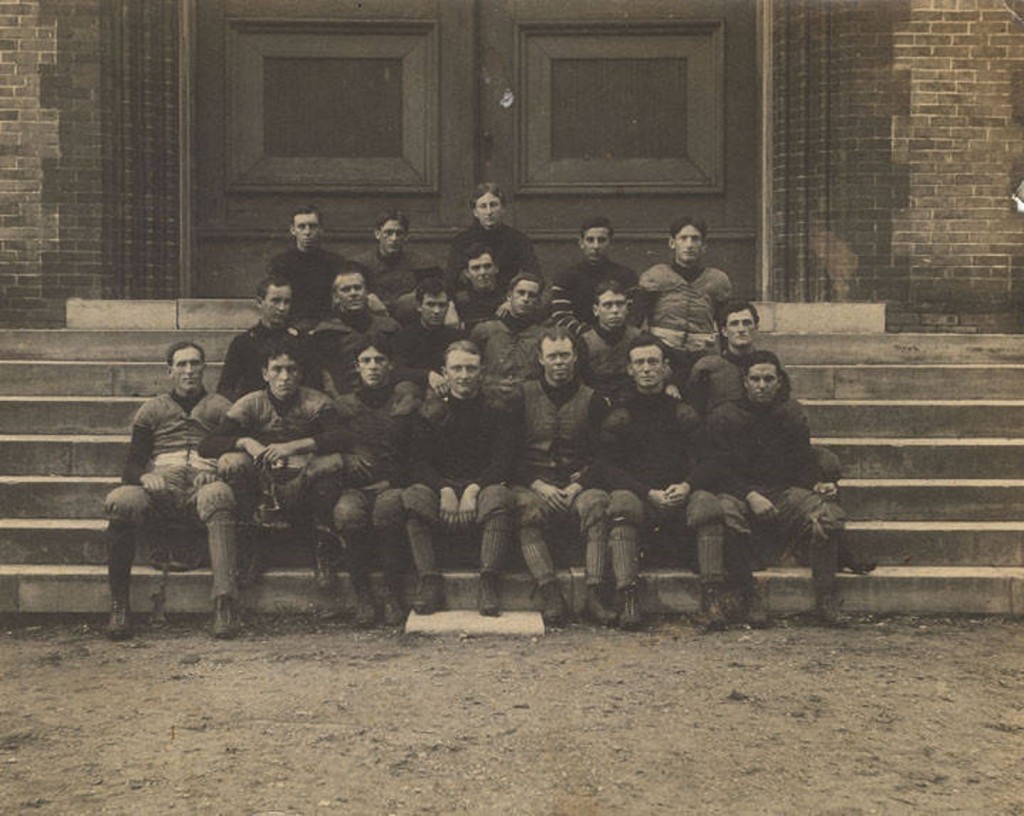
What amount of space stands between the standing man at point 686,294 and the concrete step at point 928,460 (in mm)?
1025

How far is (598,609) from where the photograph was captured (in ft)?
17.7

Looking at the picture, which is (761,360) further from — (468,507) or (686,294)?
(468,507)

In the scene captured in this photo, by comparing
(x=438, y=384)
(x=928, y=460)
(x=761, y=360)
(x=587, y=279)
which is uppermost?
(x=587, y=279)

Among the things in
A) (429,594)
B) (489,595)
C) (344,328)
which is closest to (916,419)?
(489,595)

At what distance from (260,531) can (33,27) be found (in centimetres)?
493

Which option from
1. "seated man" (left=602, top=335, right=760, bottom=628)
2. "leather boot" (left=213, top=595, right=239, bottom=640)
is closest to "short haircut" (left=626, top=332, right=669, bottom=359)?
"seated man" (left=602, top=335, right=760, bottom=628)

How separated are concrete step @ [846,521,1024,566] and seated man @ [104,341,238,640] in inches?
122

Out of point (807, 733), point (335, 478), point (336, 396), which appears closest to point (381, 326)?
point (336, 396)

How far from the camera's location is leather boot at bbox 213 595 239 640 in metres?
5.16

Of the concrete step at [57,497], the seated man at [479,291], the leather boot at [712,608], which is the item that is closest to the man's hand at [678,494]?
the leather boot at [712,608]

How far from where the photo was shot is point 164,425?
5812 mm

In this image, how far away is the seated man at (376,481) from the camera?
5426 millimetres

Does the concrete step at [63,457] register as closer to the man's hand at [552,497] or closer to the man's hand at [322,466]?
the man's hand at [322,466]

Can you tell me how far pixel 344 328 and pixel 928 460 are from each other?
3.36 m
